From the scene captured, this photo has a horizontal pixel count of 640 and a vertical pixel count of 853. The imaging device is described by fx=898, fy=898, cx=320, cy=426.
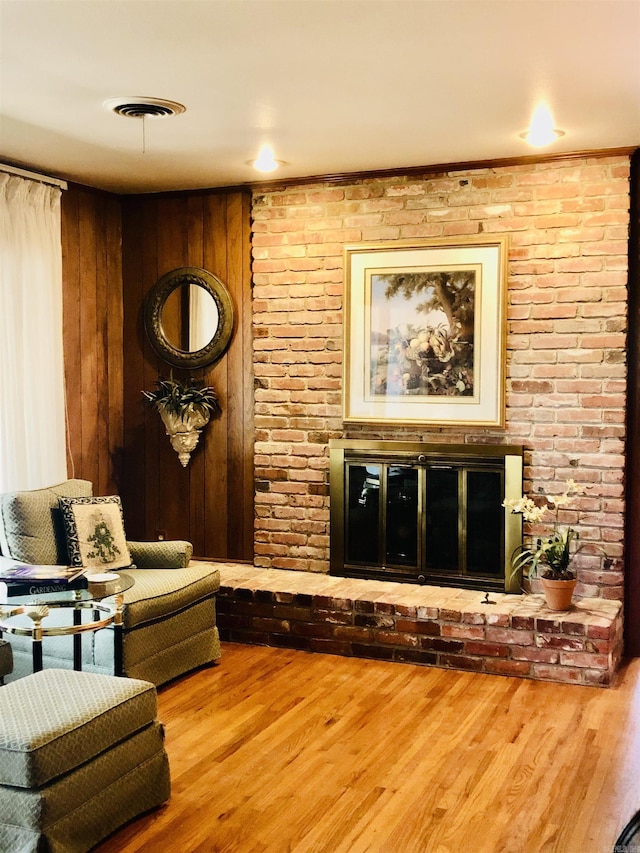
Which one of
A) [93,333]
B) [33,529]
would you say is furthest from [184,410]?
[33,529]

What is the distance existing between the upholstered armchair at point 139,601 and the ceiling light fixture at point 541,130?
2.56m

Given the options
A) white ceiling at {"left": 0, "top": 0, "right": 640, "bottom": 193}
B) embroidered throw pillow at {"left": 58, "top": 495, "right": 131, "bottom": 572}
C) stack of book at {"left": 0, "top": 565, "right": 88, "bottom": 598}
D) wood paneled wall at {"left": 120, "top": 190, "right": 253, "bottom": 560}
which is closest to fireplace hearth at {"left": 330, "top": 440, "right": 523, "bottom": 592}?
wood paneled wall at {"left": 120, "top": 190, "right": 253, "bottom": 560}

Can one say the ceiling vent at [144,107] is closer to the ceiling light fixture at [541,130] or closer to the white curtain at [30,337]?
the white curtain at [30,337]

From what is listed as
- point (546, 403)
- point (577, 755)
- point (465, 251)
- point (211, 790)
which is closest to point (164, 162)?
point (465, 251)

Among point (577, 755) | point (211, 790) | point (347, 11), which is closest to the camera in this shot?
point (347, 11)

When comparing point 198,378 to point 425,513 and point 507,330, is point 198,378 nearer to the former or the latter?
point 425,513

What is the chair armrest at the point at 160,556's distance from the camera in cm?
439

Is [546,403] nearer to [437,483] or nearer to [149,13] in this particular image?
[437,483]

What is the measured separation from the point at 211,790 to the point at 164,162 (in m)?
3.13

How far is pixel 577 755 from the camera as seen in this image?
3342mm

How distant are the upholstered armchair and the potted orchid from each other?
157 centimetres

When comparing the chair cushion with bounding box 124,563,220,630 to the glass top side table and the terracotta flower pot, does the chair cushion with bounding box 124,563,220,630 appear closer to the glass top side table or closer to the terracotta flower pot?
the glass top side table

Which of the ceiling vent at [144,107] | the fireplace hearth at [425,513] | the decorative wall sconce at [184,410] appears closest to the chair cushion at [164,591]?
the fireplace hearth at [425,513]

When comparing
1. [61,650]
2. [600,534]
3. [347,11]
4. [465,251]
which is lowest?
[61,650]
